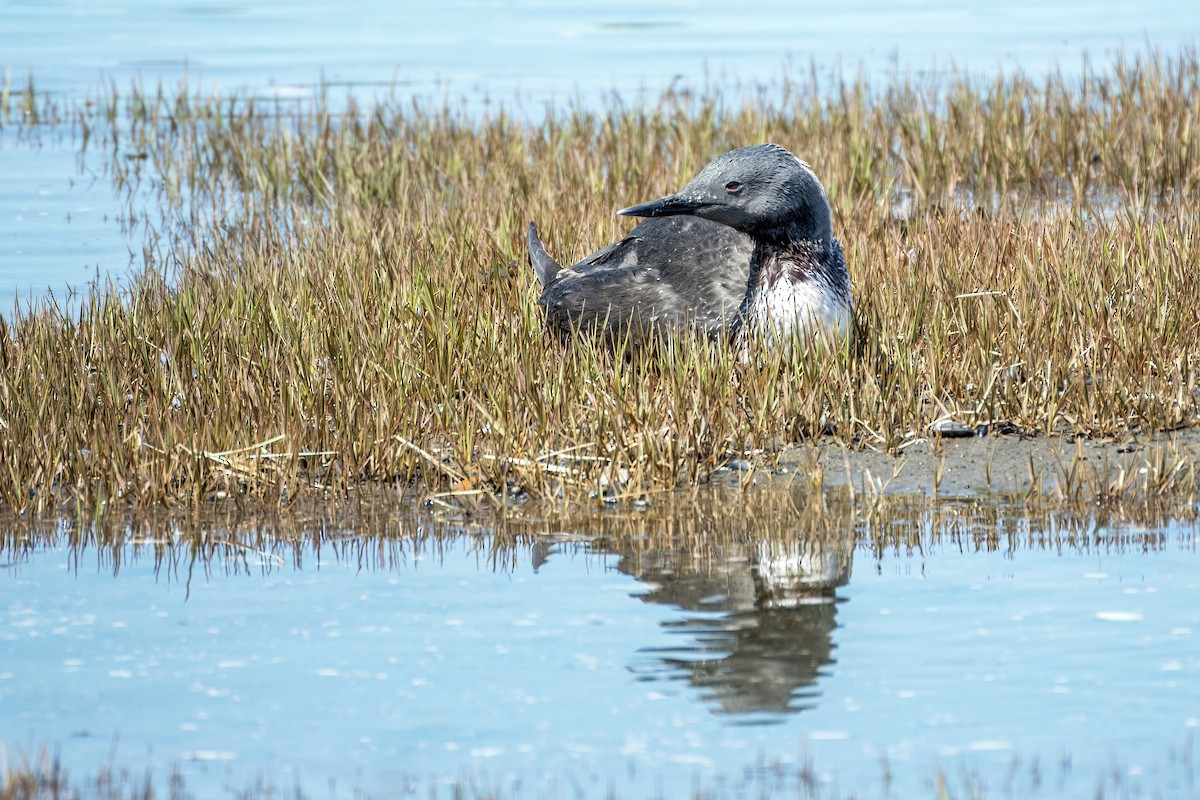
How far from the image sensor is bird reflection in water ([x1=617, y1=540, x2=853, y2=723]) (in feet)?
12.1

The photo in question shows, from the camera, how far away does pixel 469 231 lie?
8.30 meters

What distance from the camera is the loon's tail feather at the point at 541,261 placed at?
287 inches

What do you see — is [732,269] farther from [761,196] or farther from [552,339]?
[552,339]

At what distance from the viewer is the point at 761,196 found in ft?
20.9

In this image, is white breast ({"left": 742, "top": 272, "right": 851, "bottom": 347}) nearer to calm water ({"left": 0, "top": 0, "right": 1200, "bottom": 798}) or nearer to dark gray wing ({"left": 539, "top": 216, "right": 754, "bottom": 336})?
dark gray wing ({"left": 539, "top": 216, "right": 754, "bottom": 336})

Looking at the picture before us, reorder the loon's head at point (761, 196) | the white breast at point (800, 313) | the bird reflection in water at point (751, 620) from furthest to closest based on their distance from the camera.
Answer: the loon's head at point (761, 196), the white breast at point (800, 313), the bird reflection in water at point (751, 620)

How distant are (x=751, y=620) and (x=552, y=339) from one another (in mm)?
2814

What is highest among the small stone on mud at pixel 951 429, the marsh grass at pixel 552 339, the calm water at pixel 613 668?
the marsh grass at pixel 552 339

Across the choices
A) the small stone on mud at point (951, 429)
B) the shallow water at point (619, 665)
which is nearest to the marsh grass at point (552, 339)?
the small stone on mud at point (951, 429)

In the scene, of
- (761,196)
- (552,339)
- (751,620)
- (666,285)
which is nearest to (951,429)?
(761,196)

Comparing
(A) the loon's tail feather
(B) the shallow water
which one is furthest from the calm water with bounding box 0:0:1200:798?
(A) the loon's tail feather

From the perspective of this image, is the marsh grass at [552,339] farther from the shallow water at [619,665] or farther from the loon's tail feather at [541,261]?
the shallow water at [619,665]

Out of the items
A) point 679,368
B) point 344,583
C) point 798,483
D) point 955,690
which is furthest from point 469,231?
point 955,690

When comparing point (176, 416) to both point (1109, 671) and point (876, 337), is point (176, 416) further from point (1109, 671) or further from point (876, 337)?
point (1109, 671)
